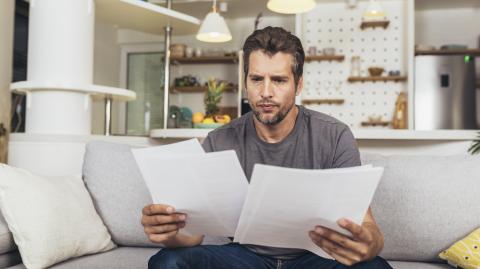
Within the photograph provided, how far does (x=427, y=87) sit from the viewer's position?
14.6ft

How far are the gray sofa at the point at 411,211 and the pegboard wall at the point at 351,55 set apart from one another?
10.4 ft

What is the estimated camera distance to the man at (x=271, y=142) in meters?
1.23

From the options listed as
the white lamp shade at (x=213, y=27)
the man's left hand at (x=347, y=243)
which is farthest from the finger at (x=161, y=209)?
the white lamp shade at (x=213, y=27)

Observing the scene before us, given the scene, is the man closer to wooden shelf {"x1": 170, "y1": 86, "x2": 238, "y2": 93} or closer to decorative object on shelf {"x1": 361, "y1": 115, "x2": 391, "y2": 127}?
decorative object on shelf {"x1": 361, "y1": 115, "x2": 391, "y2": 127}

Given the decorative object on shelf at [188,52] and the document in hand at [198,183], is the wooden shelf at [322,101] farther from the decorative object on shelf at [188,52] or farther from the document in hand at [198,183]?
the document in hand at [198,183]

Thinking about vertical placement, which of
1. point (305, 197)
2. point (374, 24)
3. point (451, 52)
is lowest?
point (305, 197)

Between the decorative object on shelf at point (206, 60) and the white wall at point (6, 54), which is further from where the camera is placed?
the decorative object on shelf at point (206, 60)

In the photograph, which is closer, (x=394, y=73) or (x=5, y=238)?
(x=5, y=238)

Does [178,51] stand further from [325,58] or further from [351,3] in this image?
[351,3]

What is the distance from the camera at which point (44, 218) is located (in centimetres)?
148

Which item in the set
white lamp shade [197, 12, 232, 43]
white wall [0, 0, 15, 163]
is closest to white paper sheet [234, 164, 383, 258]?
white lamp shade [197, 12, 232, 43]

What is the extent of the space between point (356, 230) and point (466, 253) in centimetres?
72

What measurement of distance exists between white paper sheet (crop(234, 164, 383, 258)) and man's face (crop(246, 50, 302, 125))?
414 mm

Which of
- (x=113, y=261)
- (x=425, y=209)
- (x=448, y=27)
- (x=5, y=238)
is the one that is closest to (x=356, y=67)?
(x=448, y=27)
